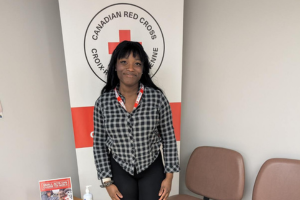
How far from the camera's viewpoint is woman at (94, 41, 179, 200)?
103cm

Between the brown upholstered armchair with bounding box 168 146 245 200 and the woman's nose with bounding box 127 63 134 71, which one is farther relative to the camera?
the brown upholstered armchair with bounding box 168 146 245 200

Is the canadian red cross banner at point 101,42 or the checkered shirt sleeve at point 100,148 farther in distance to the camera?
the canadian red cross banner at point 101,42

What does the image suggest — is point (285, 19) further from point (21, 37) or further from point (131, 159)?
point (21, 37)

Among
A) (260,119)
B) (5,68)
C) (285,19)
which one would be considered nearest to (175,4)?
(285,19)

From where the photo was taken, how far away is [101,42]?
1.32 meters

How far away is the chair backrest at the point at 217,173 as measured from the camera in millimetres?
1362

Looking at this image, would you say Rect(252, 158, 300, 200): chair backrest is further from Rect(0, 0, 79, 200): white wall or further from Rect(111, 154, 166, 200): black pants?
Rect(0, 0, 79, 200): white wall

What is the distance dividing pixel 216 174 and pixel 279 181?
0.38 meters

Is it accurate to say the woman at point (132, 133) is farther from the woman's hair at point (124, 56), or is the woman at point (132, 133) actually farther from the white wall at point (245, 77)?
the white wall at point (245, 77)

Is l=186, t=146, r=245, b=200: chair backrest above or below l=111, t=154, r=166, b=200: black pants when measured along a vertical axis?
below

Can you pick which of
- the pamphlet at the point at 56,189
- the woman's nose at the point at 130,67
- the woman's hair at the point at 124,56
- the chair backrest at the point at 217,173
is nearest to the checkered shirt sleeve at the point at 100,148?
the woman's hair at the point at 124,56

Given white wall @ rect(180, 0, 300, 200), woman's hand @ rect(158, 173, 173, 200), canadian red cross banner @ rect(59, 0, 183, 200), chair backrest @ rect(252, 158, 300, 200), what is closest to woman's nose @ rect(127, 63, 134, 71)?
canadian red cross banner @ rect(59, 0, 183, 200)

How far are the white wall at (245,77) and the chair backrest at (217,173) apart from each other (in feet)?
0.58

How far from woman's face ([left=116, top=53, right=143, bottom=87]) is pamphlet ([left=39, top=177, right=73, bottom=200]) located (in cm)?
83
